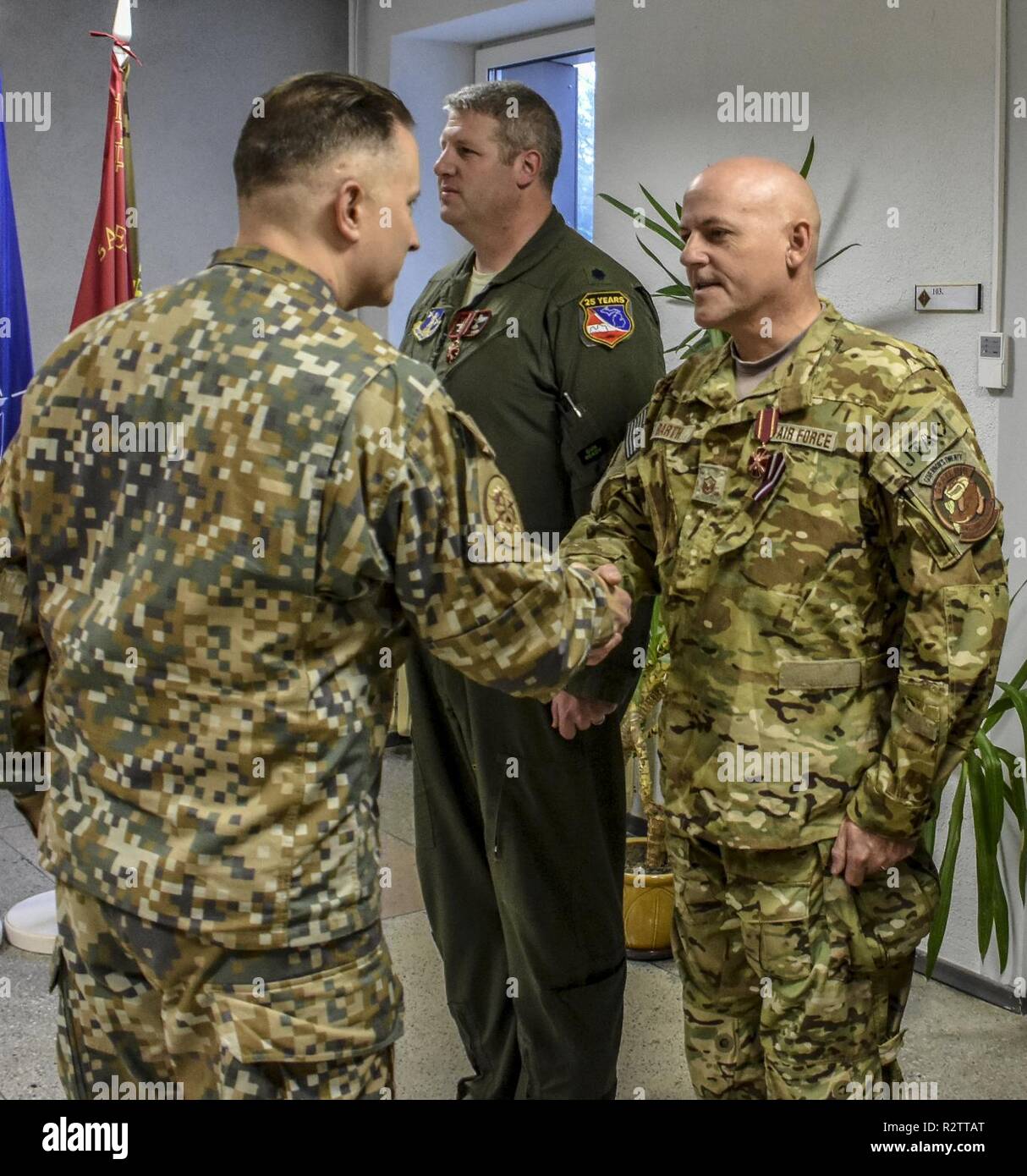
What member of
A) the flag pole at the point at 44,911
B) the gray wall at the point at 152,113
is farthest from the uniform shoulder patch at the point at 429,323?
the gray wall at the point at 152,113

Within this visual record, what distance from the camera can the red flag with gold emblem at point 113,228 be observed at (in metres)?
3.38

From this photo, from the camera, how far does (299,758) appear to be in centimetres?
136

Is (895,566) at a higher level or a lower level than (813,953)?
higher

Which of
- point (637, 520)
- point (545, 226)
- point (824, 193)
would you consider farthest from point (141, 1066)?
point (824, 193)

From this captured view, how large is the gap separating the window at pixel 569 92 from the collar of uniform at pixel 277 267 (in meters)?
3.22

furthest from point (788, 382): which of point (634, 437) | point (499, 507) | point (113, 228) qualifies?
point (113, 228)

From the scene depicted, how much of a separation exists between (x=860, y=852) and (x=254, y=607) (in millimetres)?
909

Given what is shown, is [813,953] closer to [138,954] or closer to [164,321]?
[138,954]

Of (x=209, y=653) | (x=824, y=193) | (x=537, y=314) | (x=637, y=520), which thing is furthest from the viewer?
(x=824, y=193)

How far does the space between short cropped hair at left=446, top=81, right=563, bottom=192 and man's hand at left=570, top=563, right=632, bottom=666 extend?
0.79m

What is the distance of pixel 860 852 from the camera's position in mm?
1809

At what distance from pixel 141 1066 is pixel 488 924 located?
1071 mm

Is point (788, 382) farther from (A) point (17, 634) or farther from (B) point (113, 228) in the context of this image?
(B) point (113, 228)

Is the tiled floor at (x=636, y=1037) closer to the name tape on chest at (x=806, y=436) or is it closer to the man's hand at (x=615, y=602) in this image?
the man's hand at (x=615, y=602)
